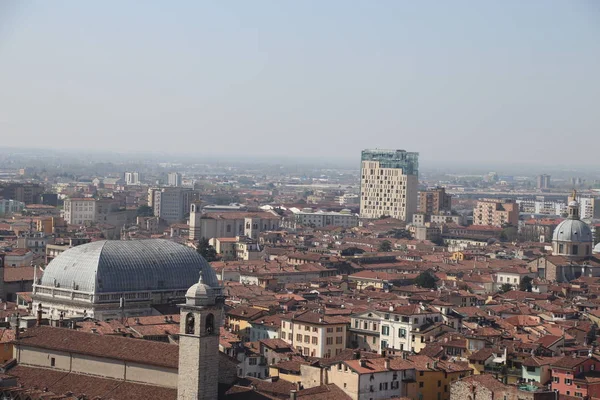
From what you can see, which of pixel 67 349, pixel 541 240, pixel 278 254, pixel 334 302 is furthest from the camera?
pixel 541 240

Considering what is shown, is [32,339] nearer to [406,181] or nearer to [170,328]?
[170,328]

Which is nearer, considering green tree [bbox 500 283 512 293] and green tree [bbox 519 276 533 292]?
green tree [bbox 500 283 512 293]

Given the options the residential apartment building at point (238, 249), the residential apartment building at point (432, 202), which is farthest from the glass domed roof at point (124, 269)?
the residential apartment building at point (432, 202)

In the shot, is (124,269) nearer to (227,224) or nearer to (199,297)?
(199,297)

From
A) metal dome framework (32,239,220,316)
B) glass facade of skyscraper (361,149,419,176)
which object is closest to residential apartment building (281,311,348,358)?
metal dome framework (32,239,220,316)

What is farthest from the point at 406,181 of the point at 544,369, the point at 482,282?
the point at 544,369

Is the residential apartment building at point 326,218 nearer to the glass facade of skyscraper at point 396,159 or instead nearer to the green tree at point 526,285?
the glass facade of skyscraper at point 396,159

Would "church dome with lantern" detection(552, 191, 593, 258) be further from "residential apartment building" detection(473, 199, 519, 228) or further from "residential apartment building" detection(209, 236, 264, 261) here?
"residential apartment building" detection(473, 199, 519, 228)
